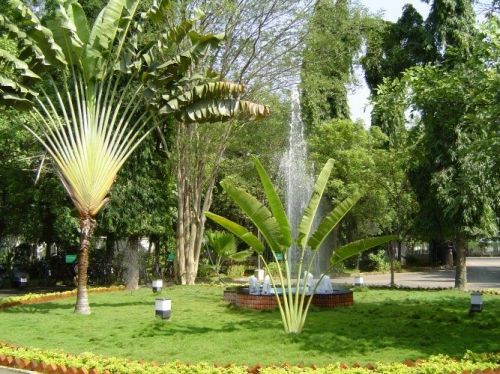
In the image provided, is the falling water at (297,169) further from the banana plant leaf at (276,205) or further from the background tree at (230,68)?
the banana plant leaf at (276,205)

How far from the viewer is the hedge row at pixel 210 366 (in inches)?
273

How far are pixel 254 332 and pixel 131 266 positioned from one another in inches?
491

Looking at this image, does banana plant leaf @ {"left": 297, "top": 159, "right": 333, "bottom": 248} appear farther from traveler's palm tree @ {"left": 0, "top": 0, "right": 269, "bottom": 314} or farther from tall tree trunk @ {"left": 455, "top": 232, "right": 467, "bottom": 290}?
tall tree trunk @ {"left": 455, "top": 232, "right": 467, "bottom": 290}

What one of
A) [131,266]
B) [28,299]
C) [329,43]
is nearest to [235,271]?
[131,266]

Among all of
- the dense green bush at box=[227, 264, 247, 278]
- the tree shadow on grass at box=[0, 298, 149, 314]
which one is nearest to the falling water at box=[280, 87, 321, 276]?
the dense green bush at box=[227, 264, 247, 278]

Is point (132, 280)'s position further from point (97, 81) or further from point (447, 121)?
point (447, 121)

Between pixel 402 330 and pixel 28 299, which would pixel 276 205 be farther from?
pixel 28 299

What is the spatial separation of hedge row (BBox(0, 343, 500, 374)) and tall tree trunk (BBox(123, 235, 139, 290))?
1398 centimetres

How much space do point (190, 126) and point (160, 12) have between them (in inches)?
295

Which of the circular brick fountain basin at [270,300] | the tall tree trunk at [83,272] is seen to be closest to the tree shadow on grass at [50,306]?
the tall tree trunk at [83,272]

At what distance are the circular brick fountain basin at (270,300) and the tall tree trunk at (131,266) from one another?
Result: 25.4ft

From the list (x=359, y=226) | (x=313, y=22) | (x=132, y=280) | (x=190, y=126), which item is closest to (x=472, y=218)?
(x=313, y=22)

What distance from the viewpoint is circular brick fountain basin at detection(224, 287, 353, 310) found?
560 inches

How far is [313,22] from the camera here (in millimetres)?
21016
